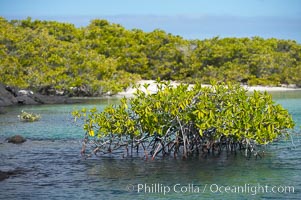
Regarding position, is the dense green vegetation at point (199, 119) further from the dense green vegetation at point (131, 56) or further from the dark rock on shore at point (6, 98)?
the dense green vegetation at point (131, 56)

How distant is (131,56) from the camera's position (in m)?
71.8

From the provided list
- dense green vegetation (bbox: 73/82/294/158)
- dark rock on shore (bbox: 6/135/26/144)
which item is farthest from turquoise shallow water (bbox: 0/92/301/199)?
dark rock on shore (bbox: 6/135/26/144)

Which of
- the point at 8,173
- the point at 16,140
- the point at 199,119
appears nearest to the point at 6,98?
the point at 16,140

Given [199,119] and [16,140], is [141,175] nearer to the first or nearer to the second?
[199,119]

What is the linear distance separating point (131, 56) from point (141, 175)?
54.8m

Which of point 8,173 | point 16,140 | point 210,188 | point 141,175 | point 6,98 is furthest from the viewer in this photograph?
point 6,98

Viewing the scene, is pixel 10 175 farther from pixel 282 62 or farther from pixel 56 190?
pixel 282 62

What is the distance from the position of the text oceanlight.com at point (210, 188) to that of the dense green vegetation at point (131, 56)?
4172cm

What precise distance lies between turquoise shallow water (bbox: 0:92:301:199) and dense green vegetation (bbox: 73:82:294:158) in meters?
0.66

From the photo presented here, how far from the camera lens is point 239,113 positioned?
19094mm

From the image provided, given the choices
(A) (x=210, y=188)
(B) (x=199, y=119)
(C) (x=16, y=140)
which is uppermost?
(B) (x=199, y=119)

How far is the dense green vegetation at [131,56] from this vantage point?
58.8m

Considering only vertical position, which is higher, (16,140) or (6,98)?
(6,98)

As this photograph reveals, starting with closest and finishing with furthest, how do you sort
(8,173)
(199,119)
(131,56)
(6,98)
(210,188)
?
1. (210,188)
2. (8,173)
3. (199,119)
4. (6,98)
5. (131,56)
